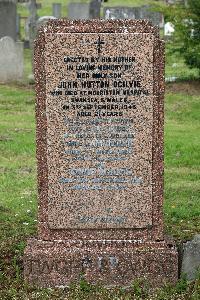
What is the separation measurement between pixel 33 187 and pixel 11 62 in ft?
31.7

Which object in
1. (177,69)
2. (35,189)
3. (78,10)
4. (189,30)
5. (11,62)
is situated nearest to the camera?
(35,189)

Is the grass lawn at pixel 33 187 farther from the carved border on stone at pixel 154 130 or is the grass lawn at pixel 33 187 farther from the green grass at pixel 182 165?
the carved border on stone at pixel 154 130

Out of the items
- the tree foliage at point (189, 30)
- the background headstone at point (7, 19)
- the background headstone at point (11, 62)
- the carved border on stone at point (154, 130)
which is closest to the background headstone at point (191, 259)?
the carved border on stone at point (154, 130)

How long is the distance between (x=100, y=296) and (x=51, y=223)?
0.78 meters

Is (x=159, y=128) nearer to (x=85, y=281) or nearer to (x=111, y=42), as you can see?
(x=111, y=42)

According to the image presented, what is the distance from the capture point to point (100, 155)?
6.68m

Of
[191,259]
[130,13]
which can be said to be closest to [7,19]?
[130,13]

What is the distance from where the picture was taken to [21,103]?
16766 millimetres

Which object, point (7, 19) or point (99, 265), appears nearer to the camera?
point (99, 265)

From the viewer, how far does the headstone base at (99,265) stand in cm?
662

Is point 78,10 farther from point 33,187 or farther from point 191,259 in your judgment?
point 191,259

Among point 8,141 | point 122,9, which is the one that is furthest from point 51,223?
point 122,9

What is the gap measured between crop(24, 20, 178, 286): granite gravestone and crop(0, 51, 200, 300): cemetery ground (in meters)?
0.22

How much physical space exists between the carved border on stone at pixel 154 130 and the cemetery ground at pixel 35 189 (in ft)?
1.42
